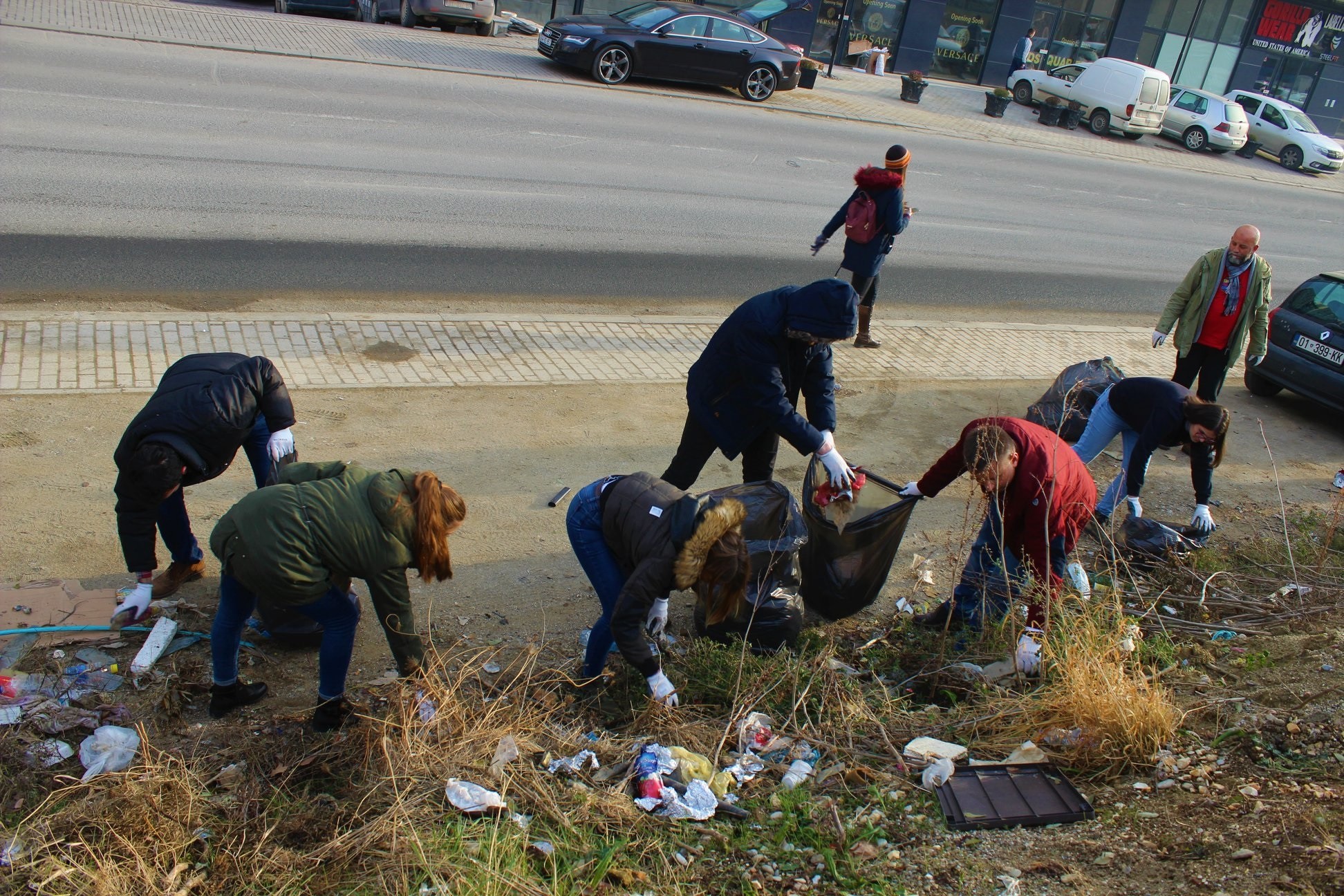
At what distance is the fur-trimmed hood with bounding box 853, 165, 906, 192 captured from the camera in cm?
817

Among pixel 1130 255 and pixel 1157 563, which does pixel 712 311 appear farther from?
pixel 1130 255

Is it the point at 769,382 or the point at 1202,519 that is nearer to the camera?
the point at 769,382

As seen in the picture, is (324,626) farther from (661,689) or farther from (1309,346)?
(1309,346)

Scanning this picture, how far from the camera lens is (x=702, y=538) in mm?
3555

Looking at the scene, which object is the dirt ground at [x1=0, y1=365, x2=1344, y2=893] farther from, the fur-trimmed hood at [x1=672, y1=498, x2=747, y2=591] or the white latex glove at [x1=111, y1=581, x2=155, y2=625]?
the fur-trimmed hood at [x1=672, y1=498, x2=747, y2=591]

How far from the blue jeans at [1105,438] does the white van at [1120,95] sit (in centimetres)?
2178

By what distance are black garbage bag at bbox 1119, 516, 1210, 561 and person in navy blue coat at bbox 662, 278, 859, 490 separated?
6.68 feet

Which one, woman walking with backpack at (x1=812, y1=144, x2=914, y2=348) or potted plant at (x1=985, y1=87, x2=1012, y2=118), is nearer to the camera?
woman walking with backpack at (x1=812, y1=144, x2=914, y2=348)

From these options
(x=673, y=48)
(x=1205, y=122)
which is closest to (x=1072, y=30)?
(x=1205, y=122)

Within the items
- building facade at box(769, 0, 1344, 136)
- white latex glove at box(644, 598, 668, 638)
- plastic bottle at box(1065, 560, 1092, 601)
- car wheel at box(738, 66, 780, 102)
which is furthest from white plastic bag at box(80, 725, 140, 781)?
building facade at box(769, 0, 1344, 136)

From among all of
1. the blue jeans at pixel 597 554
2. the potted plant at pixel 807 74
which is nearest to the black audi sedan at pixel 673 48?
the potted plant at pixel 807 74

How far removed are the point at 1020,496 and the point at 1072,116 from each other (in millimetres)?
23706

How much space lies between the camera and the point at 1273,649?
4.77m

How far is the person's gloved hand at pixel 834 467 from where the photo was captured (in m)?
4.79
